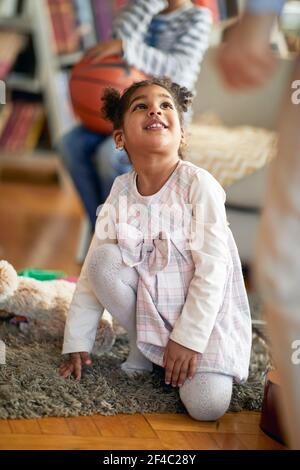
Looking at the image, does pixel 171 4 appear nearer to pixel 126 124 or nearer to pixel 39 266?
pixel 126 124

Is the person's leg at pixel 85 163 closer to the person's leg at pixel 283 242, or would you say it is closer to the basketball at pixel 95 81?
the basketball at pixel 95 81

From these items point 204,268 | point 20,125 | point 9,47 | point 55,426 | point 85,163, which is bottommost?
point 20,125

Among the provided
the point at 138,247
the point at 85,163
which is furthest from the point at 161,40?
the point at 138,247

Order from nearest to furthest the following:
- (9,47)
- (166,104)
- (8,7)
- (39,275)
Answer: (166,104) → (39,275) → (9,47) → (8,7)

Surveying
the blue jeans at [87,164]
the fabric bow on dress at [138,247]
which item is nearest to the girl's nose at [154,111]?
the fabric bow on dress at [138,247]

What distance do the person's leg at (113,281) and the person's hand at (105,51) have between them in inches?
35.2

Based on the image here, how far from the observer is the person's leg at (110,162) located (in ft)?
8.19

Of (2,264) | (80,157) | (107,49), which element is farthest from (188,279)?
(80,157)

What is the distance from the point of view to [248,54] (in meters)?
1.09

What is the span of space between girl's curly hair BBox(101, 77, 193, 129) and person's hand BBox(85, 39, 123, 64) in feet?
2.21

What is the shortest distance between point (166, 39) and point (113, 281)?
3.17 feet

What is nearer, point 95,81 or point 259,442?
point 259,442

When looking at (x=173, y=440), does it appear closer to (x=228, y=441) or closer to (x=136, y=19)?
(x=228, y=441)

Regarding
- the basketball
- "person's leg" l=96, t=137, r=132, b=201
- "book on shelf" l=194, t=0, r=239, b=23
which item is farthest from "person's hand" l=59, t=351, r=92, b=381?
"book on shelf" l=194, t=0, r=239, b=23
